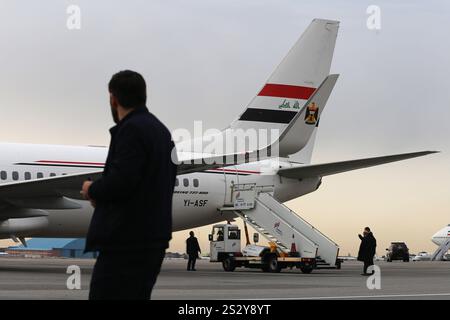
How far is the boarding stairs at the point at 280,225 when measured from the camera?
90.4ft

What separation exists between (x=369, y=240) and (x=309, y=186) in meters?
4.22

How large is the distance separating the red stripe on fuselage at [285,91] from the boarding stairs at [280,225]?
412 cm

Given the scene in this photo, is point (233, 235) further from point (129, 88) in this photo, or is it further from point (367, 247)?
point (129, 88)

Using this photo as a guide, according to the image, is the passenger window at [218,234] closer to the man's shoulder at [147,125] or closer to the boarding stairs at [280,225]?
the boarding stairs at [280,225]

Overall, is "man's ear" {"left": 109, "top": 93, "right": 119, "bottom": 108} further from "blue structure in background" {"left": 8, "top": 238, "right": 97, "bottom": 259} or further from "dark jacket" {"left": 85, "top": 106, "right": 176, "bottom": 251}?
"blue structure in background" {"left": 8, "top": 238, "right": 97, "bottom": 259}

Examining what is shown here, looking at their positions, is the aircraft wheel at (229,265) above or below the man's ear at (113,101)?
below

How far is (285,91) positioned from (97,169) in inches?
332

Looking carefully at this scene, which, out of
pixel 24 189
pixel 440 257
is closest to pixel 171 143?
pixel 24 189

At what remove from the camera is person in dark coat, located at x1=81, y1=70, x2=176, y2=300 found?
16.5ft

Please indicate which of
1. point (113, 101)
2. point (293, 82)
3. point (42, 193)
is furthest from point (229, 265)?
point (113, 101)

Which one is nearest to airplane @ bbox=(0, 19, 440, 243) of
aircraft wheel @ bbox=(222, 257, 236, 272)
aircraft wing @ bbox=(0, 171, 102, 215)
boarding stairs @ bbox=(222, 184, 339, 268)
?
aircraft wing @ bbox=(0, 171, 102, 215)

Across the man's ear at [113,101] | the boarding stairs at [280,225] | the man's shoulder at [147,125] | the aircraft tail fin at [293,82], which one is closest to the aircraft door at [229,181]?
the boarding stairs at [280,225]

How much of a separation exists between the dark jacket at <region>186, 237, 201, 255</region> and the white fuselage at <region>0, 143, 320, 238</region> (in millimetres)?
462
